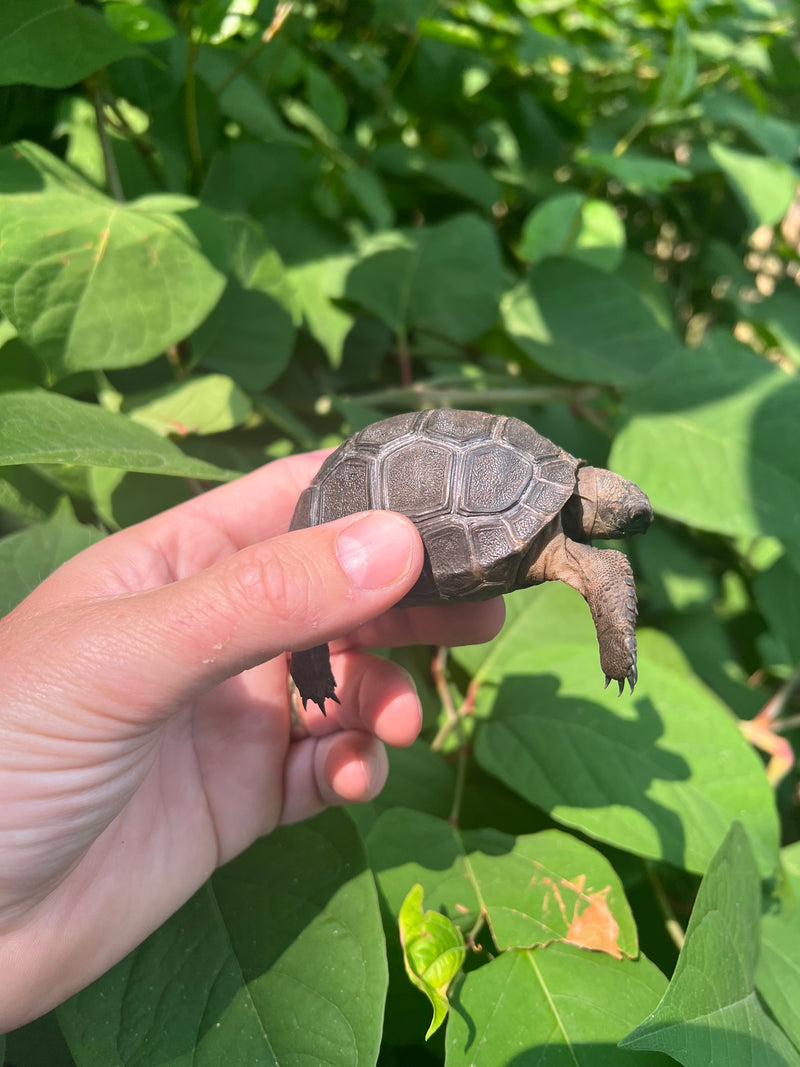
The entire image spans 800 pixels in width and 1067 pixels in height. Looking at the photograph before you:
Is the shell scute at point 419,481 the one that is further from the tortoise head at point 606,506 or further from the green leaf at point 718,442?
the green leaf at point 718,442

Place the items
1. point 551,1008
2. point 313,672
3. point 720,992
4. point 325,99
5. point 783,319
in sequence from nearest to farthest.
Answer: point 720,992
point 551,1008
point 313,672
point 325,99
point 783,319

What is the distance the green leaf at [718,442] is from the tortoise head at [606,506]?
0.34 meters

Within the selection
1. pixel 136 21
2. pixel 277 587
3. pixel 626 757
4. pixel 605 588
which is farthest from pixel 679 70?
pixel 277 587

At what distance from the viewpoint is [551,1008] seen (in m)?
1.13

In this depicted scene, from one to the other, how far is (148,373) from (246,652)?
1.20 m

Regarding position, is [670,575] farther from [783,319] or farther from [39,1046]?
[39,1046]

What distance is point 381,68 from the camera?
2402 mm

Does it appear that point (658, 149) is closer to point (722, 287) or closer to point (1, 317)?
point (722, 287)

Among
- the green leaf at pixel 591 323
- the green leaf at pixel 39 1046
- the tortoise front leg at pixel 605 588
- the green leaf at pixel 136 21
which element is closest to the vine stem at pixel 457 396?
the green leaf at pixel 591 323

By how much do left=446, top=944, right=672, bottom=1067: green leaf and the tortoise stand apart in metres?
0.49

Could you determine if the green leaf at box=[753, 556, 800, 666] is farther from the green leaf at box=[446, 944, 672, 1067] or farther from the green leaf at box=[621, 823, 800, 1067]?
the green leaf at box=[446, 944, 672, 1067]

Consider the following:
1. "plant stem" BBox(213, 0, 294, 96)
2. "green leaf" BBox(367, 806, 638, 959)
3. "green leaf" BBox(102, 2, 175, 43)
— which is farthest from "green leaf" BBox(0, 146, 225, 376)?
"green leaf" BBox(367, 806, 638, 959)

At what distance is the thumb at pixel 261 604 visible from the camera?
2.98 feet

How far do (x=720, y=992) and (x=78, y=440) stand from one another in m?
1.28
